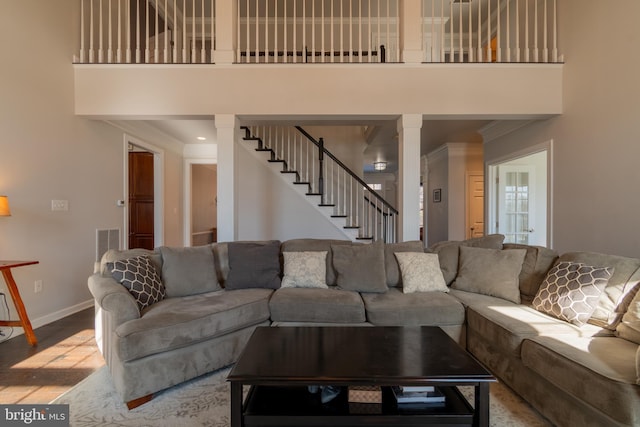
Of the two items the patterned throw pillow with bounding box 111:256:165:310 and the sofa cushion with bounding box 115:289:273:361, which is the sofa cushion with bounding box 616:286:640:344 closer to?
the sofa cushion with bounding box 115:289:273:361

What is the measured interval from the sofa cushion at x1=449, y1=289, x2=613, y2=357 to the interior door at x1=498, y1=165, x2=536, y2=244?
3182mm

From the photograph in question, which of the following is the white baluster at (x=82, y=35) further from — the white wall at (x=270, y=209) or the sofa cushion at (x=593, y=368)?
the sofa cushion at (x=593, y=368)

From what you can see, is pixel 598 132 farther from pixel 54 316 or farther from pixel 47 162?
pixel 54 316

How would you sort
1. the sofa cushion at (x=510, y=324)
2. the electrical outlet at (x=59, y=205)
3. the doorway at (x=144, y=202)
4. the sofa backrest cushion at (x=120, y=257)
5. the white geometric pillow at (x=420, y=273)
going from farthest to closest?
the doorway at (x=144, y=202), the electrical outlet at (x=59, y=205), the white geometric pillow at (x=420, y=273), the sofa backrest cushion at (x=120, y=257), the sofa cushion at (x=510, y=324)

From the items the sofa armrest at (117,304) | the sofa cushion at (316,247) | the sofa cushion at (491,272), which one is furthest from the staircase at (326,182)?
the sofa armrest at (117,304)

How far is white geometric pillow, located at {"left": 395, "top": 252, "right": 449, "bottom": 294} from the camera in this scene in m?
2.88

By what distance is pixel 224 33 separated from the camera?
382 centimetres

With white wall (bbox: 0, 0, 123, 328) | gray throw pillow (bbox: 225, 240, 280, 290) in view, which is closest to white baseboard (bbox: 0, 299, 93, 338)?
white wall (bbox: 0, 0, 123, 328)

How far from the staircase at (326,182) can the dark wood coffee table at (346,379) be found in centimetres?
389

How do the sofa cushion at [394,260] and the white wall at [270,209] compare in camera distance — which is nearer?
the sofa cushion at [394,260]

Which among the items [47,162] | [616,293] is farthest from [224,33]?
[616,293]

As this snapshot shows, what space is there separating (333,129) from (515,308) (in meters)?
4.99

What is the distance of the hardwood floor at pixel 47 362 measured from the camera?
2084mm

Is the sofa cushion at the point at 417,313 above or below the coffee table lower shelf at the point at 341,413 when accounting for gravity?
above
